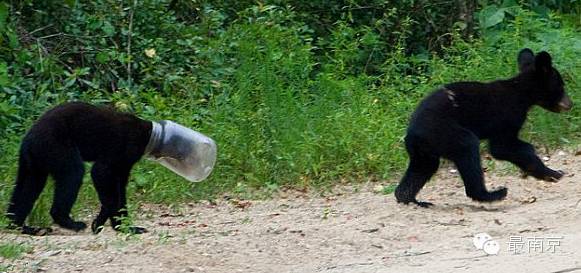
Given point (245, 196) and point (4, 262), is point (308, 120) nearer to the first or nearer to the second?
point (245, 196)

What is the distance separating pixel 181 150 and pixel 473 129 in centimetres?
242

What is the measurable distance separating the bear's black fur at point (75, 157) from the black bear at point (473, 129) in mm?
2187

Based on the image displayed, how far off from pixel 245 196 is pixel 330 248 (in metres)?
2.82

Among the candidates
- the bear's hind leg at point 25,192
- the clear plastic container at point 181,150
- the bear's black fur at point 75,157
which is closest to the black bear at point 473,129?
the clear plastic container at point 181,150

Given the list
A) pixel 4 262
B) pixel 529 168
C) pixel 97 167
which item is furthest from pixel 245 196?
pixel 4 262

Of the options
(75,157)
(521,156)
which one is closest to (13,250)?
(75,157)

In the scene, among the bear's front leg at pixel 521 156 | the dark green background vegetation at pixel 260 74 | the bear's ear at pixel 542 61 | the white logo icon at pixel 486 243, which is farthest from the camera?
the dark green background vegetation at pixel 260 74

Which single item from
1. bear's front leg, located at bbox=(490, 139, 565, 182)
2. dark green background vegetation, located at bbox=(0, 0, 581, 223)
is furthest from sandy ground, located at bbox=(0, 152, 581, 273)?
dark green background vegetation, located at bbox=(0, 0, 581, 223)

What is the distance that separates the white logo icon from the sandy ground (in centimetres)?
6

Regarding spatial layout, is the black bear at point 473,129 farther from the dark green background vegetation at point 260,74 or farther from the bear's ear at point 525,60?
the dark green background vegetation at point 260,74

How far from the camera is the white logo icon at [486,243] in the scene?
758 cm

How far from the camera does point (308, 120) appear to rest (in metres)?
11.8

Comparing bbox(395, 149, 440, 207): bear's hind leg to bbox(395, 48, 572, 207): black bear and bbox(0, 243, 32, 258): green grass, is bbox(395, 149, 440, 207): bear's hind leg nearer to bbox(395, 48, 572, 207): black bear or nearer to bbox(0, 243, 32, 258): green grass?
bbox(395, 48, 572, 207): black bear

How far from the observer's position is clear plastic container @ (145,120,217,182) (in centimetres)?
952
